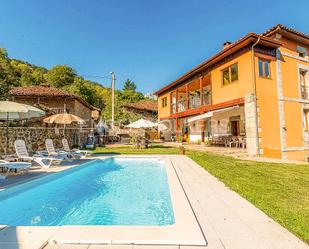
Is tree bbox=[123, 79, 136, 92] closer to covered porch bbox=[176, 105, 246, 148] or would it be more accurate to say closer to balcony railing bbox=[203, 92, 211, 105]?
covered porch bbox=[176, 105, 246, 148]

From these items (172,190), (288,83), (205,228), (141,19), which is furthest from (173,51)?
(205,228)

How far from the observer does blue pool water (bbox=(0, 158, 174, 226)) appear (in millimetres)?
4996

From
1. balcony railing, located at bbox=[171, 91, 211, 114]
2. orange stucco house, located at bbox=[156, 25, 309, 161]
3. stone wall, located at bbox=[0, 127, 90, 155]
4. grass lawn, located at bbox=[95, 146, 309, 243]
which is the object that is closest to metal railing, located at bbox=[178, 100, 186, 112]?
balcony railing, located at bbox=[171, 91, 211, 114]

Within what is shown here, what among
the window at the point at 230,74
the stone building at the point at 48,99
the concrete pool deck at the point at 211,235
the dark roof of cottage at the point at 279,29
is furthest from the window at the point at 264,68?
the stone building at the point at 48,99

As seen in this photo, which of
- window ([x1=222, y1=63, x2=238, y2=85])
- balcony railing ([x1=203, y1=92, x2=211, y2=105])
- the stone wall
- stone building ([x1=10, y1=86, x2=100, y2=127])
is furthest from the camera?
stone building ([x1=10, y1=86, x2=100, y2=127])

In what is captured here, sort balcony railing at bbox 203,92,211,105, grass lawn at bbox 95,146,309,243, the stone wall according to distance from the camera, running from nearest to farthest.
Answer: grass lawn at bbox 95,146,309,243, the stone wall, balcony railing at bbox 203,92,211,105

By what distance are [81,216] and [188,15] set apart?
20428mm

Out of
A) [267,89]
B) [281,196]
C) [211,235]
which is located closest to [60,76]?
[267,89]

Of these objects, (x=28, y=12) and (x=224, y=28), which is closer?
(x=28, y=12)

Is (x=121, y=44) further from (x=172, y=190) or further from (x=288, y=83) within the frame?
(x=172, y=190)

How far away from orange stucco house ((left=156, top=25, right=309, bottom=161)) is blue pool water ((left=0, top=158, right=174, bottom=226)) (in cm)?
966

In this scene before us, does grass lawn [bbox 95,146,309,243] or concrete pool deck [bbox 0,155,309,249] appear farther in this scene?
grass lawn [bbox 95,146,309,243]

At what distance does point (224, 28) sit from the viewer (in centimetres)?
2169

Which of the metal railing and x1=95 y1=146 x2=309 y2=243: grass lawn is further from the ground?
the metal railing
